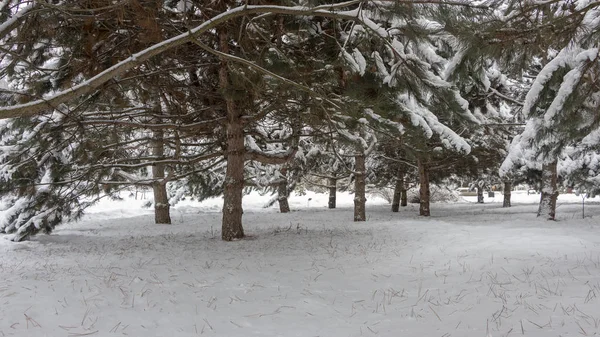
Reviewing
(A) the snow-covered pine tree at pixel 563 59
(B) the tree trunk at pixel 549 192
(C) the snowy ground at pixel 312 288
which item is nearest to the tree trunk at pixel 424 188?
(B) the tree trunk at pixel 549 192

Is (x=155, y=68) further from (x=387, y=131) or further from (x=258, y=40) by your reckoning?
(x=387, y=131)

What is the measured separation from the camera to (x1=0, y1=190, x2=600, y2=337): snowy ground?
361 centimetres

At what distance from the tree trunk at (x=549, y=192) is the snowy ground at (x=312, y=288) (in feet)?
12.9

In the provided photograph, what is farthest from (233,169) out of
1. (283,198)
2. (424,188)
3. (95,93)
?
(283,198)

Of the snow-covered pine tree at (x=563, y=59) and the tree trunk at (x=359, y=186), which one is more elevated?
the snow-covered pine tree at (x=563, y=59)

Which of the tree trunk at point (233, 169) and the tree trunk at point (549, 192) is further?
the tree trunk at point (549, 192)

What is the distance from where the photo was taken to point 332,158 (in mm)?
18906

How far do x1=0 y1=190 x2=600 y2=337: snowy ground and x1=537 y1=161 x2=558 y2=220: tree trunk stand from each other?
3.92 m

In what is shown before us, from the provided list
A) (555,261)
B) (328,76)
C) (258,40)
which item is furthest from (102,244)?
(555,261)

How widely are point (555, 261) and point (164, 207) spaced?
11.6 meters

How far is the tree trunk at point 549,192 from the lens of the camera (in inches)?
470

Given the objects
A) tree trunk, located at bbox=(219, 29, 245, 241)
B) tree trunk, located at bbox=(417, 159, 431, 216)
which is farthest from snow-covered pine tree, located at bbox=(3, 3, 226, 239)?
tree trunk, located at bbox=(417, 159, 431, 216)

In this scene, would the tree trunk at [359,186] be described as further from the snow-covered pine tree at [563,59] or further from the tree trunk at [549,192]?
the snow-covered pine tree at [563,59]

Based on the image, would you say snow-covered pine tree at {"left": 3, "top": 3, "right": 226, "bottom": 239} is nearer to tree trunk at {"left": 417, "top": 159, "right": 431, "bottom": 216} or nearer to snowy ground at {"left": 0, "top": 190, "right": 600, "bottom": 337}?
snowy ground at {"left": 0, "top": 190, "right": 600, "bottom": 337}
